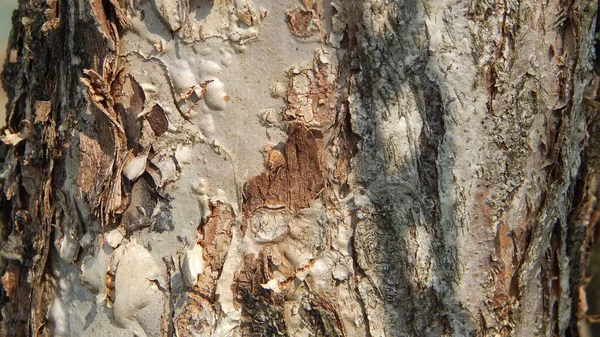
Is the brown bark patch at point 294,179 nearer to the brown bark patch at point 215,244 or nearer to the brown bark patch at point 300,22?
the brown bark patch at point 215,244

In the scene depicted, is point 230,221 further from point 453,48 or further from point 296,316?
point 453,48

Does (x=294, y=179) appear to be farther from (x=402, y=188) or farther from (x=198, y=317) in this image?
(x=198, y=317)

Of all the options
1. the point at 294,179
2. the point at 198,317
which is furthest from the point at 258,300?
the point at 294,179

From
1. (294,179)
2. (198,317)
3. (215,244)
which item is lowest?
(198,317)

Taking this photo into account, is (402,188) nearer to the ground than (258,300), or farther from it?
farther from it

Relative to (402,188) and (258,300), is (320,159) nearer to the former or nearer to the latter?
(402,188)

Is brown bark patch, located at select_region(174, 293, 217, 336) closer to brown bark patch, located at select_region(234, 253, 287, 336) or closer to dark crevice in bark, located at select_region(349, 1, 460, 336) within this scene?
brown bark patch, located at select_region(234, 253, 287, 336)

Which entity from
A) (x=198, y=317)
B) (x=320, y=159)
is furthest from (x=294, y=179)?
(x=198, y=317)

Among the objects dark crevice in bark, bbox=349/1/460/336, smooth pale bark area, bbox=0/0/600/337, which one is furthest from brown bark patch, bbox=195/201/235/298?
dark crevice in bark, bbox=349/1/460/336
